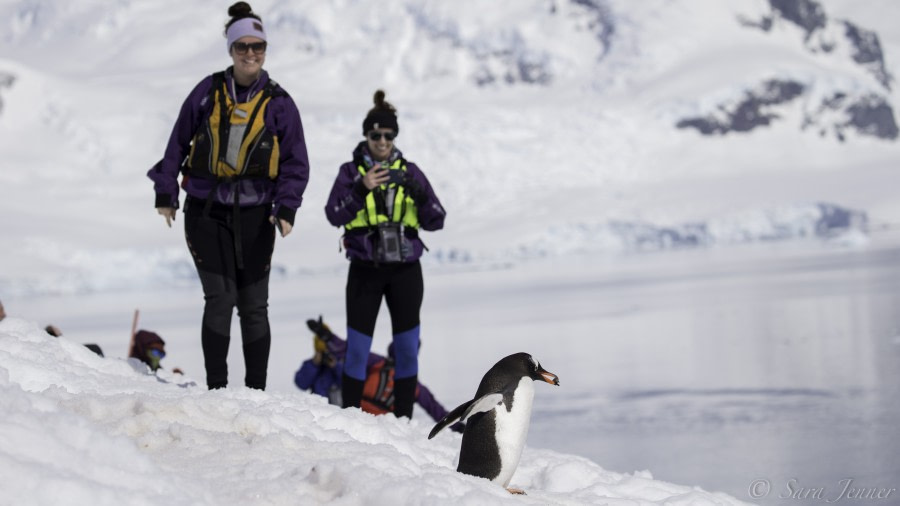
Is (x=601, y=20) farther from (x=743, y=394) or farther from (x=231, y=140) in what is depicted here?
(x=231, y=140)

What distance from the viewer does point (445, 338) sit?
18109 millimetres

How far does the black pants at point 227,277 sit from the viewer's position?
4.29m

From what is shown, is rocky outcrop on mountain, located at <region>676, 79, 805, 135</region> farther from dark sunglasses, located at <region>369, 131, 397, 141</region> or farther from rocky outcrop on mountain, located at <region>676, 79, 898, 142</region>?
dark sunglasses, located at <region>369, 131, 397, 141</region>

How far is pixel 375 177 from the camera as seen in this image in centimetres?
479

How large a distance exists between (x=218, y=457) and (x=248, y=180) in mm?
1785

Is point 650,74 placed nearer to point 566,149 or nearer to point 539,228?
point 566,149

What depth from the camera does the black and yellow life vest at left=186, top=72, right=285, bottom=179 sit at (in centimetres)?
426

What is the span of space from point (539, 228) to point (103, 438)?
59.0 m

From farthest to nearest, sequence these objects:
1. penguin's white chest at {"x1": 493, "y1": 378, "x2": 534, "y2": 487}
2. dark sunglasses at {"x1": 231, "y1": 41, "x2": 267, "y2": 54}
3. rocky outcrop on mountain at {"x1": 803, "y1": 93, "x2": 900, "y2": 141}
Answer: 1. rocky outcrop on mountain at {"x1": 803, "y1": 93, "x2": 900, "y2": 141}
2. dark sunglasses at {"x1": 231, "y1": 41, "x2": 267, "y2": 54}
3. penguin's white chest at {"x1": 493, "y1": 378, "x2": 534, "y2": 487}

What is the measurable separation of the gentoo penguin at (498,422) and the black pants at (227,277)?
1.39 metres

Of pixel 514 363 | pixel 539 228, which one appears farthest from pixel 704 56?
pixel 514 363

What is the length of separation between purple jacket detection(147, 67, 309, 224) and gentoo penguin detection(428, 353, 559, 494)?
1.38m

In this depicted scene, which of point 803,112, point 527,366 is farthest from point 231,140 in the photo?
point 803,112

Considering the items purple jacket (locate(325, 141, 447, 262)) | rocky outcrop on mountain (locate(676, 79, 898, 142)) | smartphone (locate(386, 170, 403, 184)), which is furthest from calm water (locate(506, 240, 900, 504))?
rocky outcrop on mountain (locate(676, 79, 898, 142))
